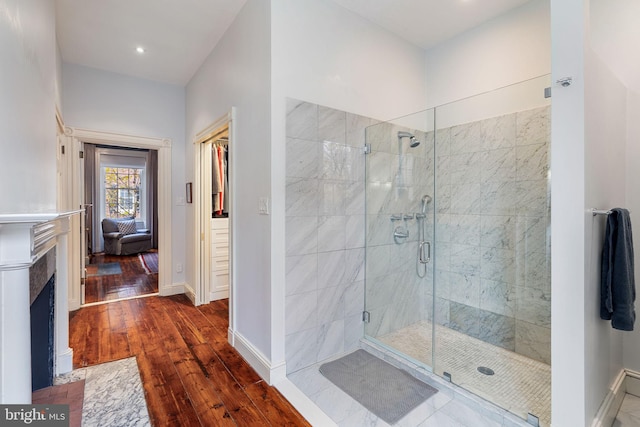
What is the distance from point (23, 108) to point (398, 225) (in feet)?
8.39

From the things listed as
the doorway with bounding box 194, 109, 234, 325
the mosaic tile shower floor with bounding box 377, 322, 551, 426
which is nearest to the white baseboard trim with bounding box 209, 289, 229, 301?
the doorway with bounding box 194, 109, 234, 325

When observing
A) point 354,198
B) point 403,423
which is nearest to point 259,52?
point 354,198

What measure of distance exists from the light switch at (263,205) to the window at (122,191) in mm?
7439

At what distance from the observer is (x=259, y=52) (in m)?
2.24

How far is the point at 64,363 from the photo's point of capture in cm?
220

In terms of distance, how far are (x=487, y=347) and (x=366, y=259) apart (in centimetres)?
123

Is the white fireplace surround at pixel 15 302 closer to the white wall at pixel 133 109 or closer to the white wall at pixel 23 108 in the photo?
the white wall at pixel 23 108

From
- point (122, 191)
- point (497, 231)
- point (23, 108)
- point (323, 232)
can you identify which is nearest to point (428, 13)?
point (497, 231)

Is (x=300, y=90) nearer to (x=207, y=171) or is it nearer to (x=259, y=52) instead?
(x=259, y=52)

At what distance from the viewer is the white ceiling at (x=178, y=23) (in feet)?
8.14

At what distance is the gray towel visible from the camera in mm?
1503

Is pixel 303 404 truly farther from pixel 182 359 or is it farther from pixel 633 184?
pixel 633 184

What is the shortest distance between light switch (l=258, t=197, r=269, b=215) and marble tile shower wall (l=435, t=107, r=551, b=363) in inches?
65.6

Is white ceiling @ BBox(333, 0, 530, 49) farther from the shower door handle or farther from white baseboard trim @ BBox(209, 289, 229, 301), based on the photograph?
white baseboard trim @ BBox(209, 289, 229, 301)
